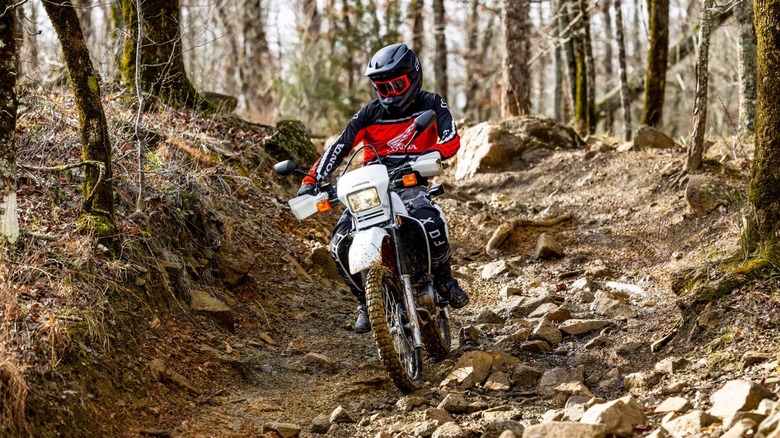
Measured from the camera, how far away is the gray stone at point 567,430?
3777 mm

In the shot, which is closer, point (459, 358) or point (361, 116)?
point (459, 358)

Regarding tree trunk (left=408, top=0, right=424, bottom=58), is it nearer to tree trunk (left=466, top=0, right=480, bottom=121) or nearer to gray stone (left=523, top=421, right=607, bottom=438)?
tree trunk (left=466, top=0, right=480, bottom=121)

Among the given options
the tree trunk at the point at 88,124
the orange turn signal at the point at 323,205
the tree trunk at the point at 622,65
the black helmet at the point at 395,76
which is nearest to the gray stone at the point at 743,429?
the orange turn signal at the point at 323,205

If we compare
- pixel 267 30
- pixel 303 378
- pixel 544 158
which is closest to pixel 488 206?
pixel 544 158

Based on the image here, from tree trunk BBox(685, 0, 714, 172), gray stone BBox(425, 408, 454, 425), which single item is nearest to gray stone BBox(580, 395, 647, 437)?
gray stone BBox(425, 408, 454, 425)

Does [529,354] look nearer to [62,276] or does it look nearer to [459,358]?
[459,358]

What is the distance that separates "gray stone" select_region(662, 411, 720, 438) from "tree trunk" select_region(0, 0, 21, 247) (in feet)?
13.3

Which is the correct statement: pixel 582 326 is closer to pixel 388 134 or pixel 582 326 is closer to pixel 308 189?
pixel 388 134

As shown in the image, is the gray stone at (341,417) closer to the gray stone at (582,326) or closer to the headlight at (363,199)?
the headlight at (363,199)

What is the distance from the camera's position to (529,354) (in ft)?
20.4

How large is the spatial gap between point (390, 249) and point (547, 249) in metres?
3.88

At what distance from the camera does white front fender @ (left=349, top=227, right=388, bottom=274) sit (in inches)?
209

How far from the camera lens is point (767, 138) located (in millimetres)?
5516

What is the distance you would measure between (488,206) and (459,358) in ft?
17.1
